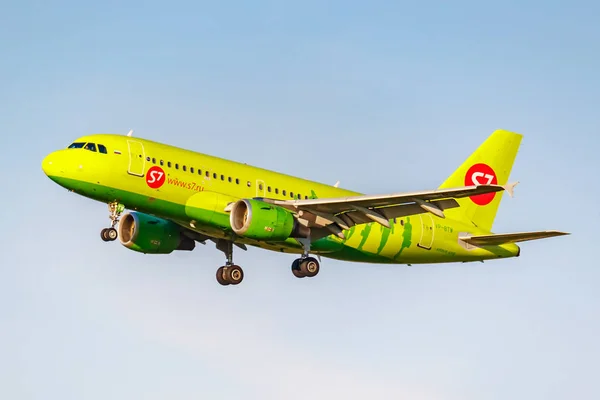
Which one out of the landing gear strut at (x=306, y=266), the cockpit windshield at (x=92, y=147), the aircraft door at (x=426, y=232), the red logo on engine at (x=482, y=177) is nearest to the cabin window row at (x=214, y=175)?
the cockpit windshield at (x=92, y=147)

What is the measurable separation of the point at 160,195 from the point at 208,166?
259 cm

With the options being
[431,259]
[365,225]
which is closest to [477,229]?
[431,259]

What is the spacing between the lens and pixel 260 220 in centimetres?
4878

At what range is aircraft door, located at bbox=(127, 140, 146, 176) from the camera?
4844 cm

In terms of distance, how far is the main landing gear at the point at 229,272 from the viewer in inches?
2115

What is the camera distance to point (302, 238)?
51250 mm

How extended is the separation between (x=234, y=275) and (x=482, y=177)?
14.1 metres

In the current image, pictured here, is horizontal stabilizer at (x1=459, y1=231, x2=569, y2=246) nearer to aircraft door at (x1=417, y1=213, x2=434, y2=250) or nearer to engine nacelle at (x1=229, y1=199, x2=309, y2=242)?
aircraft door at (x1=417, y1=213, x2=434, y2=250)

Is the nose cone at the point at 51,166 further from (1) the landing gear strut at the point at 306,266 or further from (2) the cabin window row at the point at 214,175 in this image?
(1) the landing gear strut at the point at 306,266

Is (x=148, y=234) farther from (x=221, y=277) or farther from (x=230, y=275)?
(x=230, y=275)

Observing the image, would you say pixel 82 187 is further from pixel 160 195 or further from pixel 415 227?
pixel 415 227

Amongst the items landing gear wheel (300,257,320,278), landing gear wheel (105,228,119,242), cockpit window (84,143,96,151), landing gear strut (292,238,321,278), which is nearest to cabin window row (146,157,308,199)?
cockpit window (84,143,96,151)

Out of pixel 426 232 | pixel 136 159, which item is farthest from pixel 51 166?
pixel 426 232

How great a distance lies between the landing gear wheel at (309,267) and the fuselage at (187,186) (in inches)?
28.3
